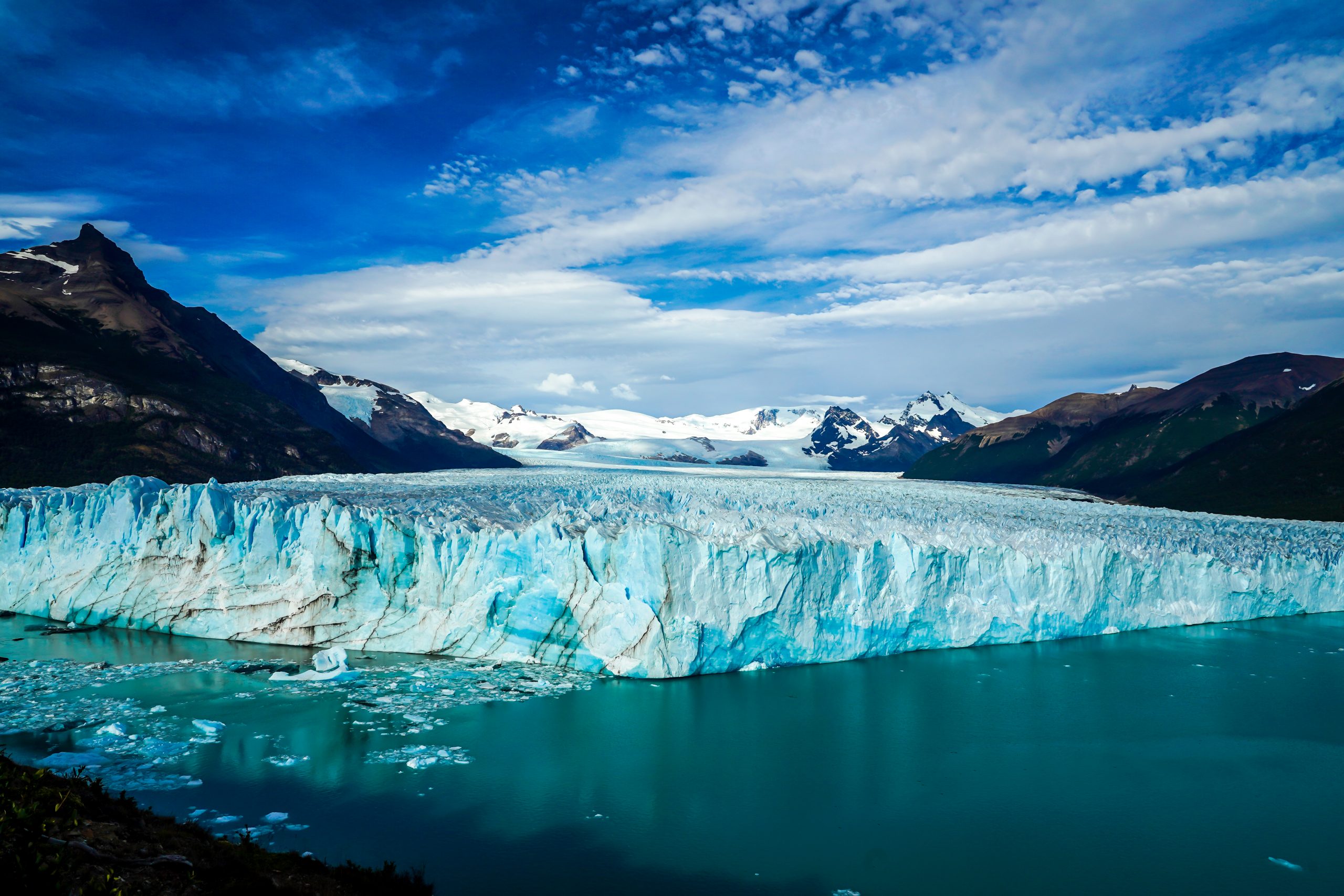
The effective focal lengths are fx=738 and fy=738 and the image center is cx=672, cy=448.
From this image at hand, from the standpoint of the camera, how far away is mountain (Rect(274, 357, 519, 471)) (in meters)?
86.6

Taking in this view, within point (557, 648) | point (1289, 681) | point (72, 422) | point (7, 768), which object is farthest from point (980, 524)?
point (72, 422)

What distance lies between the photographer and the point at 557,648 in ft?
46.6

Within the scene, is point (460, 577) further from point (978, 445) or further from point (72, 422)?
point (978, 445)

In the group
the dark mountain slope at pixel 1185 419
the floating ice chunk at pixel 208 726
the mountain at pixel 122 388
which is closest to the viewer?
the floating ice chunk at pixel 208 726

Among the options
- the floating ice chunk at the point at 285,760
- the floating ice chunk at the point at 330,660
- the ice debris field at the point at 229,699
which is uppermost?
the floating ice chunk at the point at 330,660

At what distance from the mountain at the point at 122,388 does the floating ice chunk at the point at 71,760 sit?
34.4m

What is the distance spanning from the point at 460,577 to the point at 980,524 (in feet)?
40.4

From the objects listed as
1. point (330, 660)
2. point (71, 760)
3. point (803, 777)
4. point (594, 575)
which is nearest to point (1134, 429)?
point (594, 575)

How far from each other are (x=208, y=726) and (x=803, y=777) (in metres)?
8.42

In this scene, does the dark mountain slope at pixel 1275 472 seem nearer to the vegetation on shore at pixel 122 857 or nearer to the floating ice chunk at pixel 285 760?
the floating ice chunk at pixel 285 760

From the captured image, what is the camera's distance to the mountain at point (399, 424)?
8662 centimetres

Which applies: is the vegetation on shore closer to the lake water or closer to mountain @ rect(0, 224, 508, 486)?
the lake water

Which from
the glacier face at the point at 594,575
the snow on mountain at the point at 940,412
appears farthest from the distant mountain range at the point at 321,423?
the snow on mountain at the point at 940,412

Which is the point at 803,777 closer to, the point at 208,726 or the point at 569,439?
the point at 208,726
